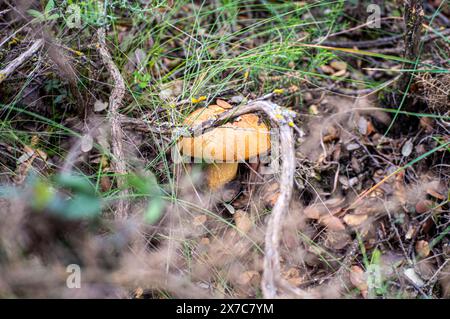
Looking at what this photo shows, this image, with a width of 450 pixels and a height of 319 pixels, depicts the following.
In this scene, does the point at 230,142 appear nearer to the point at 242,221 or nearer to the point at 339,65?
the point at 242,221

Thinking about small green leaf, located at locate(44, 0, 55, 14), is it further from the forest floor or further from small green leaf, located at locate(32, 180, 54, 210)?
small green leaf, located at locate(32, 180, 54, 210)

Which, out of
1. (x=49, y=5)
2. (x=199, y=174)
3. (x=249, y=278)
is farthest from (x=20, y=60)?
(x=249, y=278)

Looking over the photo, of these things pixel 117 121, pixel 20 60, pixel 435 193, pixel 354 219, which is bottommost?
pixel 354 219

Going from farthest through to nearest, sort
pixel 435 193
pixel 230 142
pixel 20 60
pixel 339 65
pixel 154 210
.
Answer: pixel 339 65 < pixel 435 193 < pixel 20 60 < pixel 230 142 < pixel 154 210

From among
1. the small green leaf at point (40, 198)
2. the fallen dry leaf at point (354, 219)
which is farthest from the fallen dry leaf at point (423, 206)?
the small green leaf at point (40, 198)

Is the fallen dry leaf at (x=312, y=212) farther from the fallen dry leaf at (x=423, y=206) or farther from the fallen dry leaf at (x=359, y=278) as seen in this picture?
the fallen dry leaf at (x=423, y=206)

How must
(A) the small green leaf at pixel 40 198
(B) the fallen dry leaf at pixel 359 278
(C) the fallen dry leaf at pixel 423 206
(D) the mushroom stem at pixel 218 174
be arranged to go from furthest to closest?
1. (D) the mushroom stem at pixel 218 174
2. (C) the fallen dry leaf at pixel 423 206
3. (B) the fallen dry leaf at pixel 359 278
4. (A) the small green leaf at pixel 40 198

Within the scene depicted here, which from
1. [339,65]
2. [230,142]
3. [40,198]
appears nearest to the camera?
[40,198]

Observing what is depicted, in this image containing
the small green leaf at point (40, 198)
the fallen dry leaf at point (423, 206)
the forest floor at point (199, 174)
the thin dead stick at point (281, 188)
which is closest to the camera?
the small green leaf at point (40, 198)
